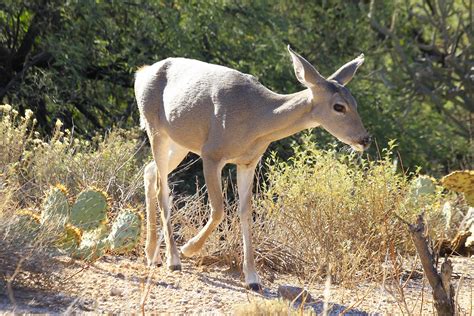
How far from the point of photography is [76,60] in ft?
50.3

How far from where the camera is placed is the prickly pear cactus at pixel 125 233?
364 inches

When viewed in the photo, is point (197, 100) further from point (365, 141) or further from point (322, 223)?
point (322, 223)

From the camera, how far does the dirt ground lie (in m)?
7.28

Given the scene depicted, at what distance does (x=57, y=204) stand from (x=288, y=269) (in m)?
2.23

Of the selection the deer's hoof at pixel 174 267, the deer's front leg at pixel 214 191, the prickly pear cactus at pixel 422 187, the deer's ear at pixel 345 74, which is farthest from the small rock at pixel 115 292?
the prickly pear cactus at pixel 422 187

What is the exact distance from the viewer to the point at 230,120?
877cm

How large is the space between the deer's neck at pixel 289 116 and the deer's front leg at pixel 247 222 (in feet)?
1.46

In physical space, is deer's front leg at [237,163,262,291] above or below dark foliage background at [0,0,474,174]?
below

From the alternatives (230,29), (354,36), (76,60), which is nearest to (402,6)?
(354,36)

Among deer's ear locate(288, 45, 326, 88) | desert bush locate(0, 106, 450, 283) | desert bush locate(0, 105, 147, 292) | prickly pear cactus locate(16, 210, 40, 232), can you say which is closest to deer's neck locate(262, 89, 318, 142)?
deer's ear locate(288, 45, 326, 88)

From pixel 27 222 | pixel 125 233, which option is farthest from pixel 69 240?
pixel 27 222

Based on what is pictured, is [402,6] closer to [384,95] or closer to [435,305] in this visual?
[384,95]

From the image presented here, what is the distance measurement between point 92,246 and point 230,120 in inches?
61.7

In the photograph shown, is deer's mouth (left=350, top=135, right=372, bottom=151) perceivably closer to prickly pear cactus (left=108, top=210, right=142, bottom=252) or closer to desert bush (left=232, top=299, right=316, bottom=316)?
prickly pear cactus (left=108, top=210, right=142, bottom=252)
